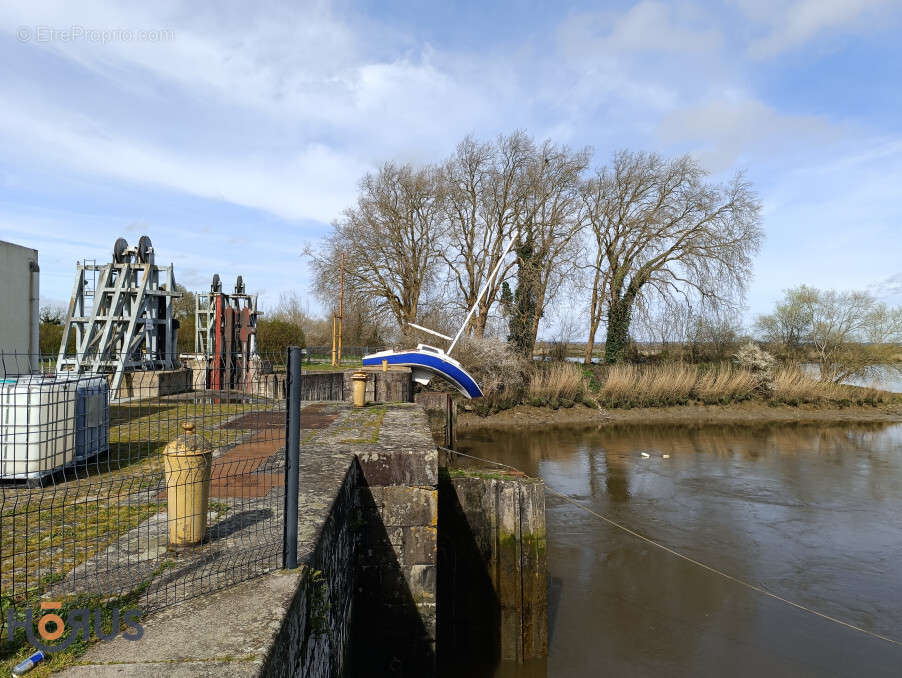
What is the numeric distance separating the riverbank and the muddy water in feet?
20.7

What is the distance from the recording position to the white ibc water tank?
4.83 metres

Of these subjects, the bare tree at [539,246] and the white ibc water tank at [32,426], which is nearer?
the white ibc water tank at [32,426]

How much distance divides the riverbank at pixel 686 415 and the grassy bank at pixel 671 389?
0.91 ft

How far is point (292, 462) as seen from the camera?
3.20m

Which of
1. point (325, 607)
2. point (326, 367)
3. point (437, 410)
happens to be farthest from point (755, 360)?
point (325, 607)

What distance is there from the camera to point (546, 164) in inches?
1178

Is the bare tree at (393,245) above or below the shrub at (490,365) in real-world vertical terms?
above

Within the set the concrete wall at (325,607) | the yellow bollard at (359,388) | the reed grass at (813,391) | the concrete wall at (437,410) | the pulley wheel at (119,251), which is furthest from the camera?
the reed grass at (813,391)

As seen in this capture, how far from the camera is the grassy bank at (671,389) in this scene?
87.7ft

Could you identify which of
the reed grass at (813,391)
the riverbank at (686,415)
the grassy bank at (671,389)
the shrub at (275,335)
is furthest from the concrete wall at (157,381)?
the reed grass at (813,391)

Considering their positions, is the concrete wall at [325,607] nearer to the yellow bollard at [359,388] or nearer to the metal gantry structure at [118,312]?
the yellow bollard at [359,388]

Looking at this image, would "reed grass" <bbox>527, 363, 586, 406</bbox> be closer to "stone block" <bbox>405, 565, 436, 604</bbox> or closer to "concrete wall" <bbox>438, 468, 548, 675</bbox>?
"concrete wall" <bbox>438, 468, 548, 675</bbox>

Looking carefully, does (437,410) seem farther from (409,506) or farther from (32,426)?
(32,426)

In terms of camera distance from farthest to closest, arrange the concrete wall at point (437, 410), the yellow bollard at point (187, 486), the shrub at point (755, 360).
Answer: the shrub at point (755, 360)
the concrete wall at point (437, 410)
the yellow bollard at point (187, 486)
